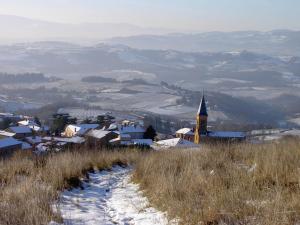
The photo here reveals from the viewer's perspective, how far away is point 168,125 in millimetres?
60875

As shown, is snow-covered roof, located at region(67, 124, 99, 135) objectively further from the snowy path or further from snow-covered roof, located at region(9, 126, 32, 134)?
the snowy path

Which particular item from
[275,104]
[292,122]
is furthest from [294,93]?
[292,122]

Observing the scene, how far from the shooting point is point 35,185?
463cm

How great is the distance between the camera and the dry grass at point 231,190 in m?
3.32

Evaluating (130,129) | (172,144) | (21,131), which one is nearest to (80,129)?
(130,129)

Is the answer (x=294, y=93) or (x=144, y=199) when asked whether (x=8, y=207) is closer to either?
(x=144, y=199)

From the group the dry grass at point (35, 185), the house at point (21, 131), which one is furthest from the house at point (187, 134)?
the dry grass at point (35, 185)

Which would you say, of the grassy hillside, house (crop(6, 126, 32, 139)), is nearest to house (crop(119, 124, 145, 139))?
house (crop(6, 126, 32, 139))

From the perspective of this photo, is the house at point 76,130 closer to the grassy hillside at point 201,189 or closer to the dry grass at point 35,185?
the dry grass at point 35,185

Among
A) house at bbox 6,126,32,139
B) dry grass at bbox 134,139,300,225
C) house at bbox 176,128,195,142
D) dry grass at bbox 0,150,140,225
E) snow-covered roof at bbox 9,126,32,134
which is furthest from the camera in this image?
house at bbox 176,128,195,142

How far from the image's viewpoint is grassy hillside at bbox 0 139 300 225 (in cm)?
338

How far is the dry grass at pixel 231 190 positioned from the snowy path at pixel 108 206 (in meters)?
0.14

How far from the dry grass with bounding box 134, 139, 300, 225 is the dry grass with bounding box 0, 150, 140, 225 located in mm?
993

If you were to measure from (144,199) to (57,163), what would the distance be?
2117 mm
